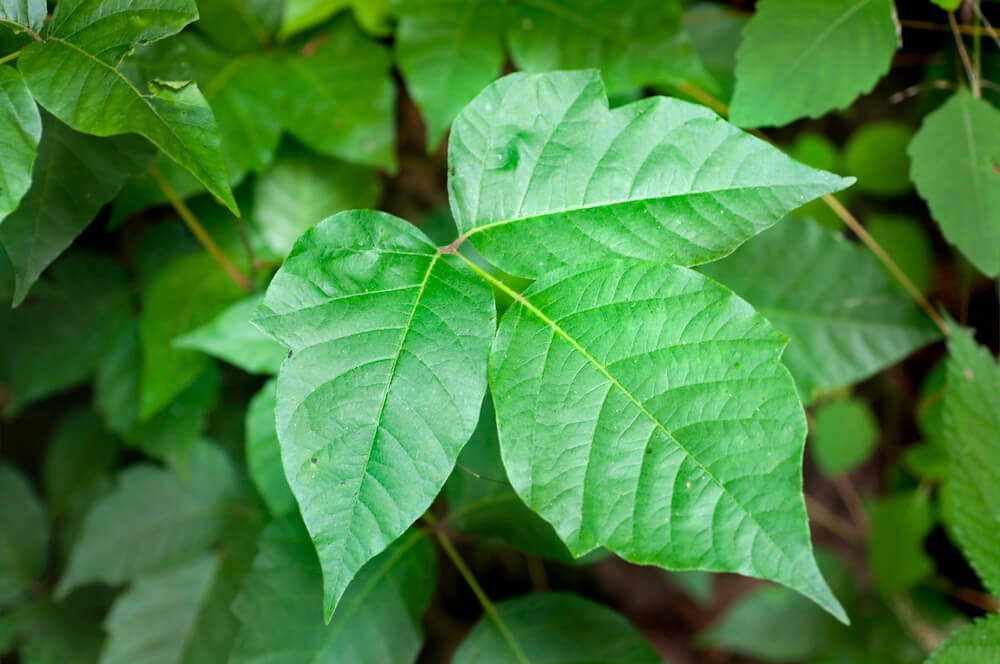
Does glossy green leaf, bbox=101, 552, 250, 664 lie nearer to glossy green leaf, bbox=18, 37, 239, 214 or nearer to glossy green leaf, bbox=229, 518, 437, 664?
glossy green leaf, bbox=229, 518, 437, 664

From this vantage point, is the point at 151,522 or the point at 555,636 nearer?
the point at 555,636

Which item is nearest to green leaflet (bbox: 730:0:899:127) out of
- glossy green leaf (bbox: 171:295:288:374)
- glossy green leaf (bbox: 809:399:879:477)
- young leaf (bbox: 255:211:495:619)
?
young leaf (bbox: 255:211:495:619)

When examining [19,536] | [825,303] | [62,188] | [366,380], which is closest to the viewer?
[366,380]

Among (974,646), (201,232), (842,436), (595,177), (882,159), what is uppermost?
(595,177)

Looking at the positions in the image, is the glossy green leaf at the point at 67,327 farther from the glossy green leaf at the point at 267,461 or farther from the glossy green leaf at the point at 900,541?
the glossy green leaf at the point at 900,541

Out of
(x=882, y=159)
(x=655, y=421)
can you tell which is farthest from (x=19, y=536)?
(x=882, y=159)

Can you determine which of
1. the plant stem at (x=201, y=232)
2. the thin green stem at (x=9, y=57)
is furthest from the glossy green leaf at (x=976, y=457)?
the thin green stem at (x=9, y=57)

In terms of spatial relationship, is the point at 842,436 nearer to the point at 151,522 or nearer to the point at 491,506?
the point at 491,506

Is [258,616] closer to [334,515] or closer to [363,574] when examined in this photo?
[363,574]
